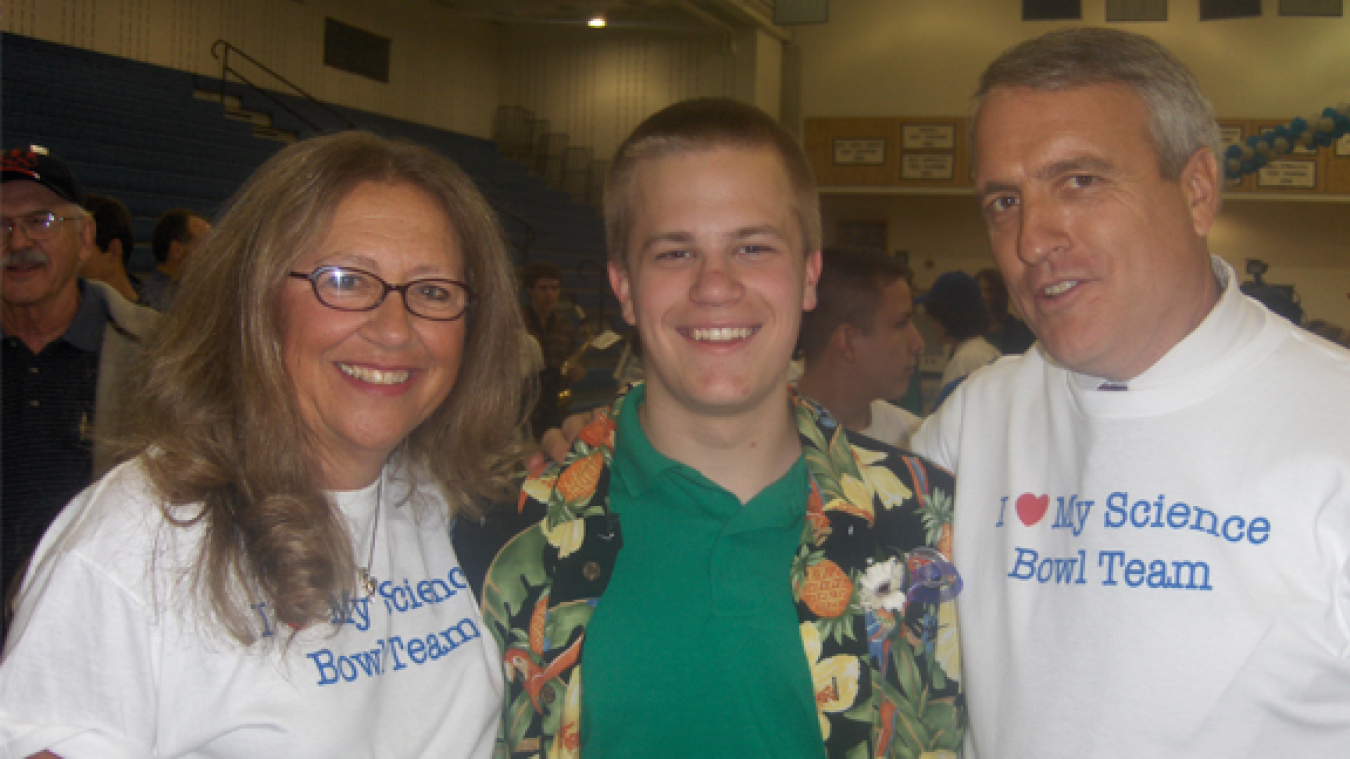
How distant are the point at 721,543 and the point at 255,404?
2.55ft

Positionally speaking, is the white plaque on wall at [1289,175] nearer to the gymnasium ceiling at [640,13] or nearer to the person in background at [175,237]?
the gymnasium ceiling at [640,13]

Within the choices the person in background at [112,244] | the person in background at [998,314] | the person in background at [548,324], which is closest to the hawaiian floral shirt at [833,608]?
the person in background at [112,244]

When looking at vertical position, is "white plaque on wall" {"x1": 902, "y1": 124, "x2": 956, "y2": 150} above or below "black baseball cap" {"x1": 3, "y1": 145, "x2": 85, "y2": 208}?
above

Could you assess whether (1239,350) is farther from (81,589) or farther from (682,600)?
(81,589)

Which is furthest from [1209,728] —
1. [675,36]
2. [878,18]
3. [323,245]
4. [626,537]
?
[675,36]

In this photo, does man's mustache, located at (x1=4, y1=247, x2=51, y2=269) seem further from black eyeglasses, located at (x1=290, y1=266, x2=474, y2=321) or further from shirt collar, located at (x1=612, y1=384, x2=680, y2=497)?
shirt collar, located at (x1=612, y1=384, x2=680, y2=497)

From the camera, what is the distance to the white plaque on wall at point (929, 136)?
45.5 ft

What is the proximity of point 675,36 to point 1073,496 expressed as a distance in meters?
16.1

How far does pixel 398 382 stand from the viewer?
1.60 m

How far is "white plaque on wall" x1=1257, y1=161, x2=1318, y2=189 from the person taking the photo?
512 inches

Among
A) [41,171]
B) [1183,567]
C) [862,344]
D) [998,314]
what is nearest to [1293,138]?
[862,344]

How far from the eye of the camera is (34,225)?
2.68 metres

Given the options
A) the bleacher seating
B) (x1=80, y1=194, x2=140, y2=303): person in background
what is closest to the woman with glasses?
(x1=80, y1=194, x2=140, y2=303): person in background

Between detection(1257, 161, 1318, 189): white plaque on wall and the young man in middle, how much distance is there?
44.9 ft
